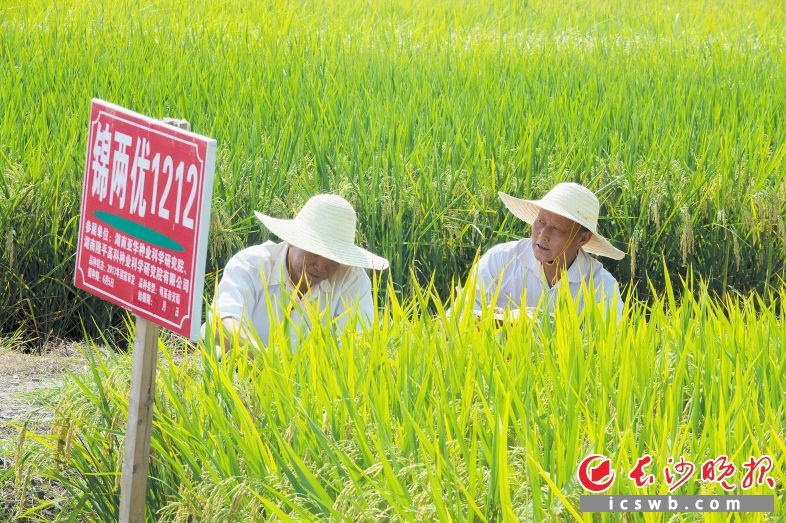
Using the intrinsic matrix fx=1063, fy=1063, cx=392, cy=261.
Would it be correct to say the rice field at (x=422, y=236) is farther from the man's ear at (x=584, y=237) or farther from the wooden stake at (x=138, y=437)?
the man's ear at (x=584, y=237)

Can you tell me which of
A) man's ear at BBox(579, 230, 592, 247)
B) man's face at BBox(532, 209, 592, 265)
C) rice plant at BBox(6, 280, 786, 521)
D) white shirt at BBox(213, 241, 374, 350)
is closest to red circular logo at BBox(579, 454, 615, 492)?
rice plant at BBox(6, 280, 786, 521)

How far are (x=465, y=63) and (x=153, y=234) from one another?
15.7 ft

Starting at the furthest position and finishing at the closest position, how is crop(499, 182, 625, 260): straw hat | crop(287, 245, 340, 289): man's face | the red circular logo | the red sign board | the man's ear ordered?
the man's ear → crop(499, 182, 625, 260): straw hat → crop(287, 245, 340, 289): man's face → the red sign board → the red circular logo

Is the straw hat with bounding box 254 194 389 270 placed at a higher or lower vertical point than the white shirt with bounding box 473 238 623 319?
higher

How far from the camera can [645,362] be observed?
2309mm

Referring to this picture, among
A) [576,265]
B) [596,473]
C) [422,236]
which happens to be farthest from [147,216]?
[422,236]

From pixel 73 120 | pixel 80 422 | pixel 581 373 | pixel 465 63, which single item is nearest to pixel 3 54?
pixel 73 120

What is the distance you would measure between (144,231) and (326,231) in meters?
1.10

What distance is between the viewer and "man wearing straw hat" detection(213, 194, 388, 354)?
3078mm

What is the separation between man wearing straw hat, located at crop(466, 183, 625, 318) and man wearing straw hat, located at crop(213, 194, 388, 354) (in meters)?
0.44

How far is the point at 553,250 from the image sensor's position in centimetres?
351

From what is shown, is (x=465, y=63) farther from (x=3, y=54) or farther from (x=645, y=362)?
(x=645, y=362)

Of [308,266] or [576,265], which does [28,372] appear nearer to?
[308,266]

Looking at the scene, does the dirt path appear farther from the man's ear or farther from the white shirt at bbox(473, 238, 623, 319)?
the man's ear
